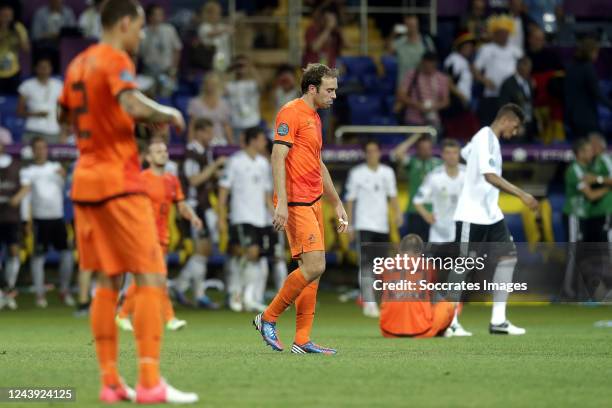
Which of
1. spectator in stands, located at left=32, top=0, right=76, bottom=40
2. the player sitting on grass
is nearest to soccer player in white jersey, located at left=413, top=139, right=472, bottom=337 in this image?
the player sitting on grass

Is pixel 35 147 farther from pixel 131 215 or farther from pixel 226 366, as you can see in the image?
pixel 131 215

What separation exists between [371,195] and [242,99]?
379cm

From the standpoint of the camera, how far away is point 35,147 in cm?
1897

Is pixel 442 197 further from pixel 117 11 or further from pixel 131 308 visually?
pixel 117 11

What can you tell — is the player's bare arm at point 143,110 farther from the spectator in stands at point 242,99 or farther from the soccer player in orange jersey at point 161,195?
the spectator in stands at point 242,99

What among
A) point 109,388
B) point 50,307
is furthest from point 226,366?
point 50,307

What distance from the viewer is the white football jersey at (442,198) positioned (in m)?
17.3

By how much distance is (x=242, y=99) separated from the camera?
845 inches

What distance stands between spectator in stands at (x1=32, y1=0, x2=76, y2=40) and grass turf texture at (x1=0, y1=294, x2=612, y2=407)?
8940 millimetres

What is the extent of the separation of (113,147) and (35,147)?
38.0ft

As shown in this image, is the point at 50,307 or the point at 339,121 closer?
the point at 50,307

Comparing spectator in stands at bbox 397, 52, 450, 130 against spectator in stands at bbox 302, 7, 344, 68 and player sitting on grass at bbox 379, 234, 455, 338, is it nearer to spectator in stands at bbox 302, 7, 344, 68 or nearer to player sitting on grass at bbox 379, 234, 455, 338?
spectator in stands at bbox 302, 7, 344, 68

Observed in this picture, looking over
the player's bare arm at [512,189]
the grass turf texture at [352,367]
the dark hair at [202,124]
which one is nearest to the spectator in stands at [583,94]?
the dark hair at [202,124]

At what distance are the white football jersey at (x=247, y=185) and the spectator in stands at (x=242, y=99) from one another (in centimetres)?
282
